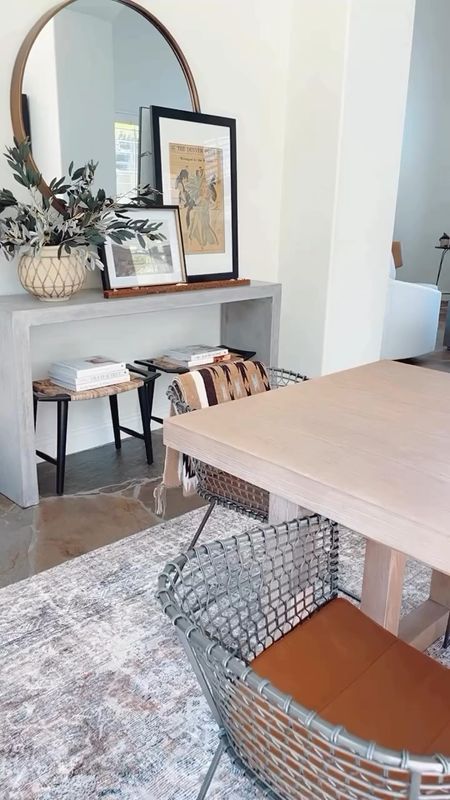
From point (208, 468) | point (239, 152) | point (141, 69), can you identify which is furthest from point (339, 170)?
point (208, 468)

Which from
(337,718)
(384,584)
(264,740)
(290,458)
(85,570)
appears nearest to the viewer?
(264,740)

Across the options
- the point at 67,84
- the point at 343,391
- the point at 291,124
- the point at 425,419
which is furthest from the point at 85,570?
the point at 291,124

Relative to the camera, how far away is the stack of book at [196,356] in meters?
3.19

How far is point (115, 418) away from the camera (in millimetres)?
3139

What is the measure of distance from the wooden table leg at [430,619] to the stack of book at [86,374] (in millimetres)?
1523

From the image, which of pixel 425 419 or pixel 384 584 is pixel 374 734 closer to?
pixel 384 584

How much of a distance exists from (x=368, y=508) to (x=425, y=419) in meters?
0.53

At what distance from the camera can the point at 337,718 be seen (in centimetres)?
100

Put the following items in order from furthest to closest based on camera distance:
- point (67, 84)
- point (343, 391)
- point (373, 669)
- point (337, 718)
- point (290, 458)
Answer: point (67, 84), point (343, 391), point (290, 458), point (373, 669), point (337, 718)

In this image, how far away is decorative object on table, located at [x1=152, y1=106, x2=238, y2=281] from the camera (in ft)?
10.0

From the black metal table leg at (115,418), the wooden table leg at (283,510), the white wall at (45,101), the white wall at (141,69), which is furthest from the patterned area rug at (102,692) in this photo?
the white wall at (141,69)

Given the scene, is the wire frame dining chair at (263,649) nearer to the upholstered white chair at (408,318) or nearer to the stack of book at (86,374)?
the stack of book at (86,374)

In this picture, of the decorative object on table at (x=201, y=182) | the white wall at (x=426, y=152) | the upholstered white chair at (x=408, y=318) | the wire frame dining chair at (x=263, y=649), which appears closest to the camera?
the wire frame dining chair at (x=263, y=649)

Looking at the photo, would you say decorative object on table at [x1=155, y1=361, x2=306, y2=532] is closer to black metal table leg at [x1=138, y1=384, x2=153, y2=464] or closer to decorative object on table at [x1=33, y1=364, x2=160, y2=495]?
decorative object on table at [x1=33, y1=364, x2=160, y2=495]
